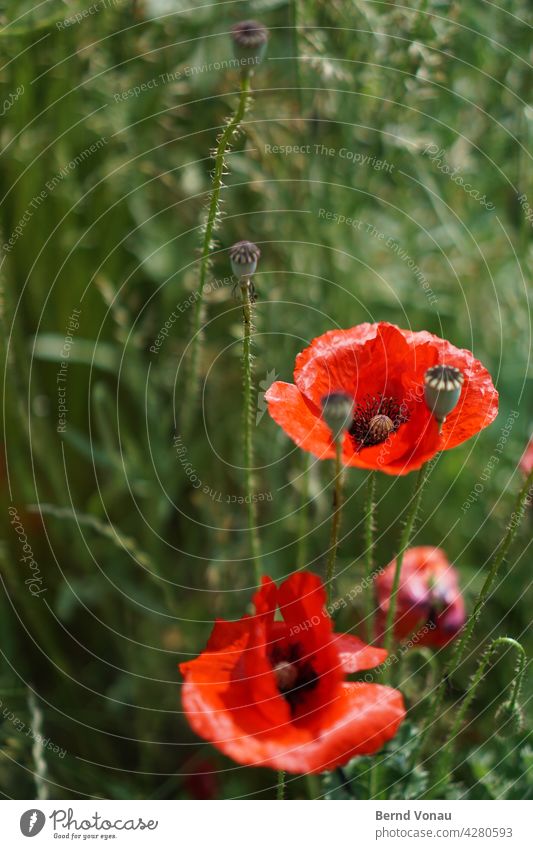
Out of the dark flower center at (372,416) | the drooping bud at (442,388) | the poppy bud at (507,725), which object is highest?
the dark flower center at (372,416)

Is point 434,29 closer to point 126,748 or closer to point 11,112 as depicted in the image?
point 11,112

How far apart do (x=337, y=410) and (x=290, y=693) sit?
201mm

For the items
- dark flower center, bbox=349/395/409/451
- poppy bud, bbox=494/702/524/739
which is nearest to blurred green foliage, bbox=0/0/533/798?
poppy bud, bbox=494/702/524/739

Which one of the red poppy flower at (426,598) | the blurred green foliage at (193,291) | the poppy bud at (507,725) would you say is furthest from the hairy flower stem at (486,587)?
the blurred green foliage at (193,291)

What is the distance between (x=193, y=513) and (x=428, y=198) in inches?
17.3

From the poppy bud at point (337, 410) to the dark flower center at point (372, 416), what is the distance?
0.39 ft

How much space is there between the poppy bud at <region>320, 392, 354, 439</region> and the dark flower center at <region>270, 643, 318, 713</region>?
159 mm

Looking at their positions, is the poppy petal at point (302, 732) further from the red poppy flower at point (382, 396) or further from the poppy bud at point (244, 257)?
the poppy bud at point (244, 257)

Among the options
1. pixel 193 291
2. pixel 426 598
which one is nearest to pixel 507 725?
pixel 426 598

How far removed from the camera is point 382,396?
2.07 feet

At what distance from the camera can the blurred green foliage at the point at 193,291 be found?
914mm

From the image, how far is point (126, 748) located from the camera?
0.92 metres

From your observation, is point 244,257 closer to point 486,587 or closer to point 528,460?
point 486,587
